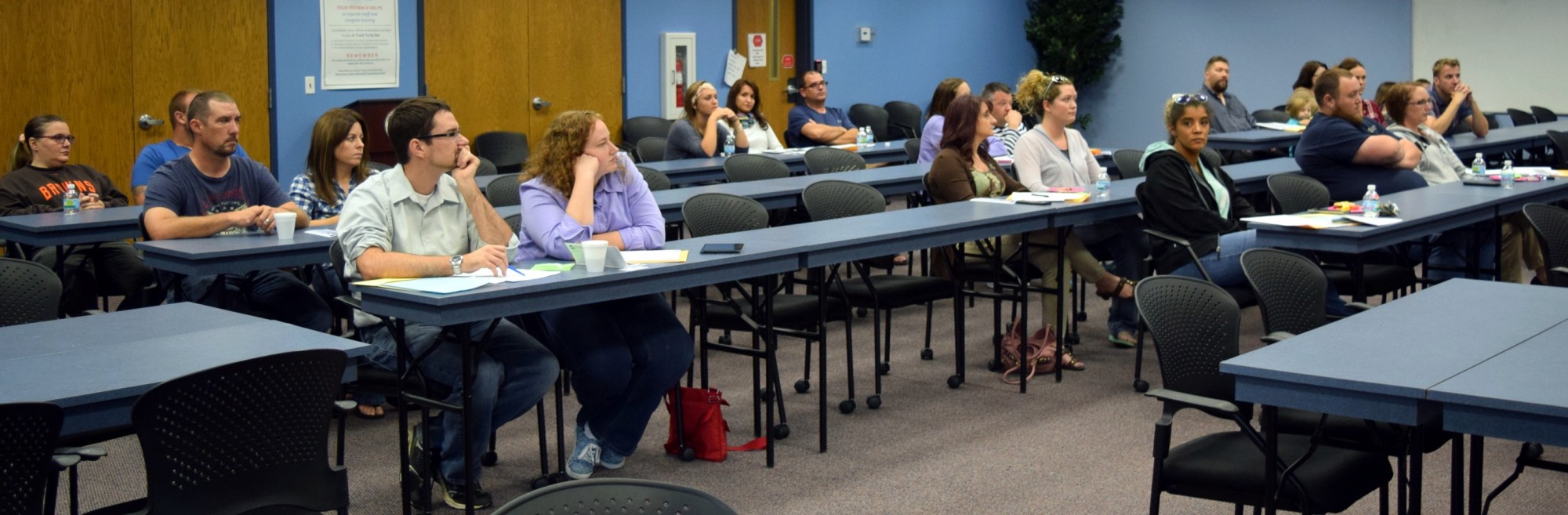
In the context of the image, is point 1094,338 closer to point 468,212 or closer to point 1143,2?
point 468,212

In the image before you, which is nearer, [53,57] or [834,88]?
[53,57]

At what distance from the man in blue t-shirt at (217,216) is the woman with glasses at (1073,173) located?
10.1ft

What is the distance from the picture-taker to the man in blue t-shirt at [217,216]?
491 centimetres

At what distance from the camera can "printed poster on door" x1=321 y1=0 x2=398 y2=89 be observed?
9.30 metres

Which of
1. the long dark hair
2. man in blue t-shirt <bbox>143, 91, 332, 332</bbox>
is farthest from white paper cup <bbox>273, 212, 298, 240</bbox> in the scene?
the long dark hair

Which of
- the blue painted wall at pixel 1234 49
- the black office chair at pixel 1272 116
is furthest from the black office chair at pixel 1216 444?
the blue painted wall at pixel 1234 49

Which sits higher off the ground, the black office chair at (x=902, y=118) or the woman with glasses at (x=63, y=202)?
the black office chair at (x=902, y=118)

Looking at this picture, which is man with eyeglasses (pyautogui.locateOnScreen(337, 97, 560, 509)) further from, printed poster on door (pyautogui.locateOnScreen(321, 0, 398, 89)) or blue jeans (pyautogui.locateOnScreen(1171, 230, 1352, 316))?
printed poster on door (pyautogui.locateOnScreen(321, 0, 398, 89))

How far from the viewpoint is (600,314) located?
4.34m

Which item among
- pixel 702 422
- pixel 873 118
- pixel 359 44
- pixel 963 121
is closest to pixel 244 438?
pixel 702 422

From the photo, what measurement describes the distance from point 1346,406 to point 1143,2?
12418 millimetres

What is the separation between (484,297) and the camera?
143 inches

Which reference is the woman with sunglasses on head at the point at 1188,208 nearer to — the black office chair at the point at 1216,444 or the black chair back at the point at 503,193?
the black office chair at the point at 1216,444

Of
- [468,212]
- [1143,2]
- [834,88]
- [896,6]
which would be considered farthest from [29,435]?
[1143,2]
